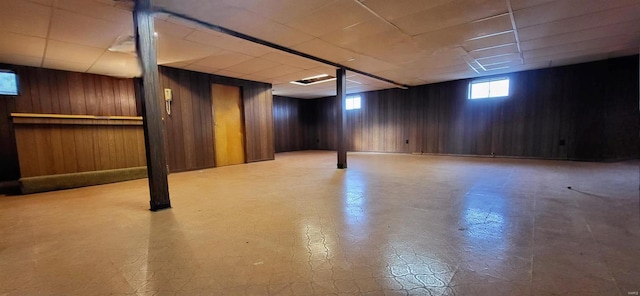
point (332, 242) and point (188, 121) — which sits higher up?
point (188, 121)

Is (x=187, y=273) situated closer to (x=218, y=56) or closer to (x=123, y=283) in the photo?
(x=123, y=283)

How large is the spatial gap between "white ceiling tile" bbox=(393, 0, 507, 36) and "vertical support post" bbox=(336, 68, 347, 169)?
2.10 metres

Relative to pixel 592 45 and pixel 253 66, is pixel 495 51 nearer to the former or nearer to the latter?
pixel 592 45

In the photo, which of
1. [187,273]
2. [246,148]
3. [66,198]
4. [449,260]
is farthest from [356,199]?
[246,148]

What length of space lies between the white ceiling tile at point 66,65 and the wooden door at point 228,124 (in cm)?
236

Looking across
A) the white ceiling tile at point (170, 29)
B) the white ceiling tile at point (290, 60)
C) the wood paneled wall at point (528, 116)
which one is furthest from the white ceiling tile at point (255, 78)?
the wood paneled wall at point (528, 116)

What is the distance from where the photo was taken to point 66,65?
4.66 meters

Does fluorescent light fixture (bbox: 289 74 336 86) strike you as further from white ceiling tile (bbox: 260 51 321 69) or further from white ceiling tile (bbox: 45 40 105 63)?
white ceiling tile (bbox: 45 40 105 63)

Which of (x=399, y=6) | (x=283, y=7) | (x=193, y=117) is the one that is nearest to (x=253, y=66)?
(x=193, y=117)

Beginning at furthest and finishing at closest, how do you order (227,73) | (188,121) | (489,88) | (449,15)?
(489,88)
(227,73)
(188,121)
(449,15)

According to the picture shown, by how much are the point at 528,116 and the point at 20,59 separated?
10978mm

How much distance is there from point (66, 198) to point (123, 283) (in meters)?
3.19

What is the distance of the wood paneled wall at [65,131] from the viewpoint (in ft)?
13.3

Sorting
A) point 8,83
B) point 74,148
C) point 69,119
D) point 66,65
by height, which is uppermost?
point 66,65
